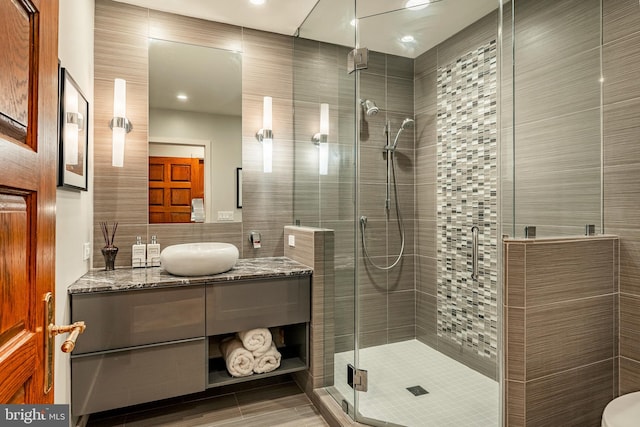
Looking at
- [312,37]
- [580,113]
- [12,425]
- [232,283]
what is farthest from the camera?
[312,37]

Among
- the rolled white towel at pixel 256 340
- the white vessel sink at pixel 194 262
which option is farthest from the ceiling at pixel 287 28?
the rolled white towel at pixel 256 340

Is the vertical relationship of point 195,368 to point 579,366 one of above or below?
below

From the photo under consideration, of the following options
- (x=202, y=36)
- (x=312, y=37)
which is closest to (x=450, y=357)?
(x=312, y=37)

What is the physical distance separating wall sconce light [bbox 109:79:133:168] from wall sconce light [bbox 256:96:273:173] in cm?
94

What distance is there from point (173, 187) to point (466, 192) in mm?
1997

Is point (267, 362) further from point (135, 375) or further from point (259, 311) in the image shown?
point (135, 375)

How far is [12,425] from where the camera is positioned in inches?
25.8

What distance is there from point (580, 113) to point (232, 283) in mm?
2220

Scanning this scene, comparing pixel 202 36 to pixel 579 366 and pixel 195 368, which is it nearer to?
pixel 195 368

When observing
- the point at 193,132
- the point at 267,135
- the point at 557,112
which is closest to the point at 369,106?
the point at 267,135

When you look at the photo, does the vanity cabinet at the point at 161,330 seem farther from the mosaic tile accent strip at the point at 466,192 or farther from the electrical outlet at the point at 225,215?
the mosaic tile accent strip at the point at 466,192

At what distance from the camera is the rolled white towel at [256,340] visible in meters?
2.26

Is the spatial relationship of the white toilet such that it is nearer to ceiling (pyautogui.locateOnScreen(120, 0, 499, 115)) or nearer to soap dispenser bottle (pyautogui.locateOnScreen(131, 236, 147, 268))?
ceiling (pyautogui.locateOnScreen(120, 0, 499, 115))

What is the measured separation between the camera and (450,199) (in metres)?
2.25
